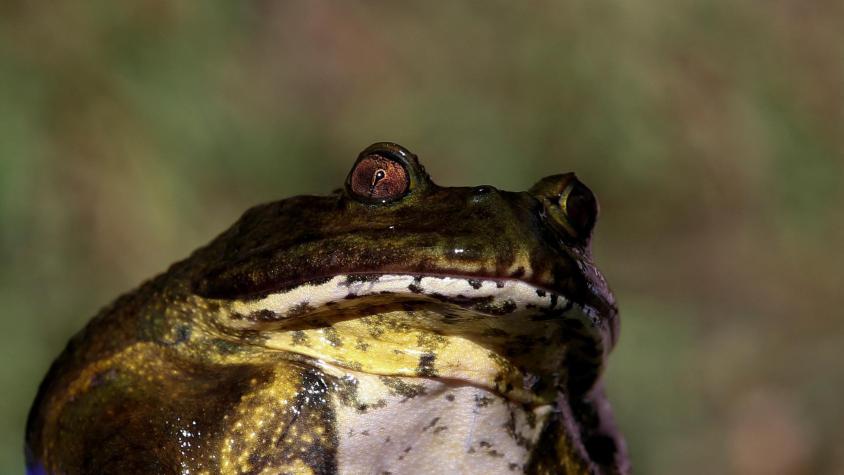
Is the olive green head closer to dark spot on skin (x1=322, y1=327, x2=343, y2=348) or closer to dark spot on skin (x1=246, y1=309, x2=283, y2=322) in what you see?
dark spot on skin (x1=246, y1=309, x2=283, y2=322)

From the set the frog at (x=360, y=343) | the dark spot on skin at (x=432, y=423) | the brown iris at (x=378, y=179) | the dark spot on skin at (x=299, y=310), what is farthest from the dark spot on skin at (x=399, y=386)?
the brown iris at (x=378, y=179)

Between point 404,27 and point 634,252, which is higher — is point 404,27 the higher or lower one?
the higher one

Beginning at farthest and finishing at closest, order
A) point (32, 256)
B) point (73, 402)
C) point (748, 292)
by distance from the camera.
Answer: point (748, 292) → point (32, 256) → point (73, 402)

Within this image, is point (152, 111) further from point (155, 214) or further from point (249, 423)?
point (249, 423)

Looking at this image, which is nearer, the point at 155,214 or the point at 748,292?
the point at 155,214

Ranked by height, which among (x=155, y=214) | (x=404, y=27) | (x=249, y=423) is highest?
(x=404, y=27)

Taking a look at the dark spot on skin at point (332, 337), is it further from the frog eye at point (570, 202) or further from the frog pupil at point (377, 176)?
the frog eye at point (570, 202)

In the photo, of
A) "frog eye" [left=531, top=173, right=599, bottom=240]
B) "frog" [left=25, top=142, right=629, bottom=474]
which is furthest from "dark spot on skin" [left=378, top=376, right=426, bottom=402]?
"frog eye" [left=531, top=173, right=599, bottom=240]

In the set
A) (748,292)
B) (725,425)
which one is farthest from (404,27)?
(725,425)
